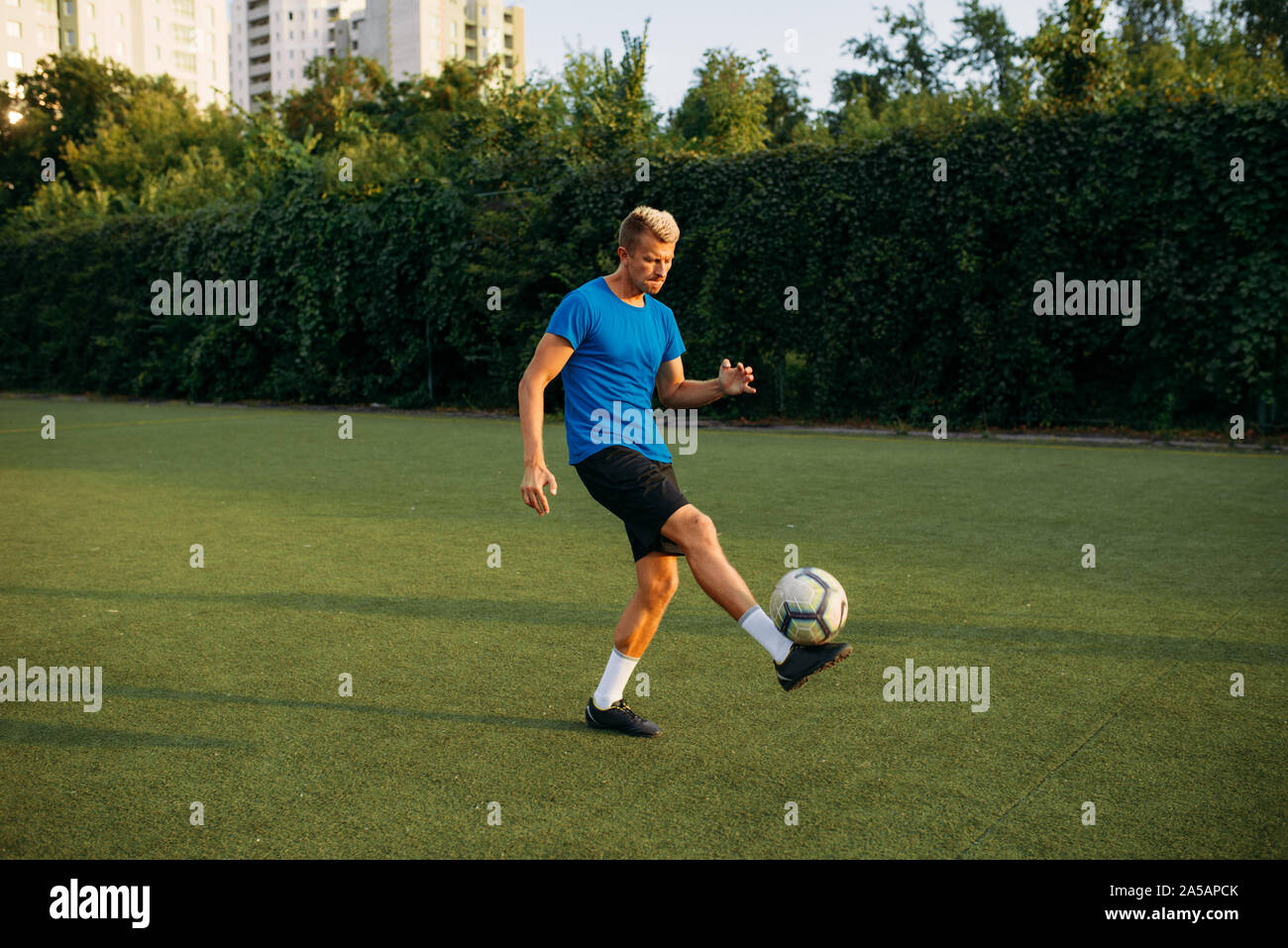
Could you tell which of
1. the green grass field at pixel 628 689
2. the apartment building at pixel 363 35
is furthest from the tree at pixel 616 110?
the apartment building at pixel 363 35

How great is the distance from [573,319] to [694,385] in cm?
74

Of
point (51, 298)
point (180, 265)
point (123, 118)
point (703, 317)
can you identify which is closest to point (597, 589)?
point (703, 317)

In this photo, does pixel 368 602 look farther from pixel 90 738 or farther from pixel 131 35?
pixel 131 35

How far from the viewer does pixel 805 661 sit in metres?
3.92

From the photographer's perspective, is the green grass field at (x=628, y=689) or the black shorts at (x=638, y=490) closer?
the green grass field at (x=628, y=689)

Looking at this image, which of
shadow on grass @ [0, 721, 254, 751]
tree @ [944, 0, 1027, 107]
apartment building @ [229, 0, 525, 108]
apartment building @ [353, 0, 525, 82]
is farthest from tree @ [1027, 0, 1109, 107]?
apartment building @ [229, 0, 525, 108]

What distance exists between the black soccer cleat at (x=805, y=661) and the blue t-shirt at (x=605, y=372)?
0.93m

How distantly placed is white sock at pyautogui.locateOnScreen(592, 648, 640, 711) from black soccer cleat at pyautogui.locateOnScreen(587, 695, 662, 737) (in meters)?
0.02

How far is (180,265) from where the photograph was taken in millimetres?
27328

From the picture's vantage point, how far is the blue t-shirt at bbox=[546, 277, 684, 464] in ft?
14.0

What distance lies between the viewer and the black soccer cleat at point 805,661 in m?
3.89

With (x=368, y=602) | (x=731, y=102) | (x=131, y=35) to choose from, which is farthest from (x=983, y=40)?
(x=131, y=35)

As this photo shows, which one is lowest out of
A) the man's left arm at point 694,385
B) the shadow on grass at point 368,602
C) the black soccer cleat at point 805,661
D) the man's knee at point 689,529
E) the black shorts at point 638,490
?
the shadow on grass at point 368,602

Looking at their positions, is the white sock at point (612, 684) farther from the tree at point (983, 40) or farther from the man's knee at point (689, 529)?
the tree at point (983, 40)
